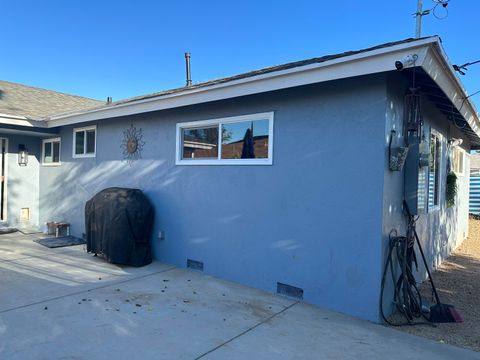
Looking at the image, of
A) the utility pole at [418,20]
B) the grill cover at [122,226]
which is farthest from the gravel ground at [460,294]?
the utility pole at [418,20]

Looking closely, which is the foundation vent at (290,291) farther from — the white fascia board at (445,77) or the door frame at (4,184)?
the door frame at (4,184)

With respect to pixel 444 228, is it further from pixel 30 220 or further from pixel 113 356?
pixel 30 220

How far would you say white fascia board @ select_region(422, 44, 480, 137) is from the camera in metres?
3.52

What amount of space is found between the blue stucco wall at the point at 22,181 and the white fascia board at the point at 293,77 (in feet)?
14.2

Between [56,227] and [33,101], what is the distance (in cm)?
415

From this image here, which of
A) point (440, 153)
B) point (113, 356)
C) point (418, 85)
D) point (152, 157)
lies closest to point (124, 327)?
point (113, 356)

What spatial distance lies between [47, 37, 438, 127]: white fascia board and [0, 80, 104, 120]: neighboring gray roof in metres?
3.46

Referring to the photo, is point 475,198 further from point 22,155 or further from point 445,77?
point 22,155

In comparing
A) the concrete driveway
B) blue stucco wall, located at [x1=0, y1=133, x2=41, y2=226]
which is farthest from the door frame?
the concrete driveway

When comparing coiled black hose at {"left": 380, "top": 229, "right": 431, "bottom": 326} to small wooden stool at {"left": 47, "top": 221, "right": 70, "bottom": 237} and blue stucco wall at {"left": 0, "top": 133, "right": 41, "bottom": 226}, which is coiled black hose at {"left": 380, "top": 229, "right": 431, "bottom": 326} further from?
blue stucco wall at {"left": 0, "top": 133, "right": 41, "bottom": 226}

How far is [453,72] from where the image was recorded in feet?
13.4

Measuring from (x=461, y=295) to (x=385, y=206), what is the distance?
2530mm

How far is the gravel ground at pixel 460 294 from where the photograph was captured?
3661 mm

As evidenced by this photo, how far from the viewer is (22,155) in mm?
9078
